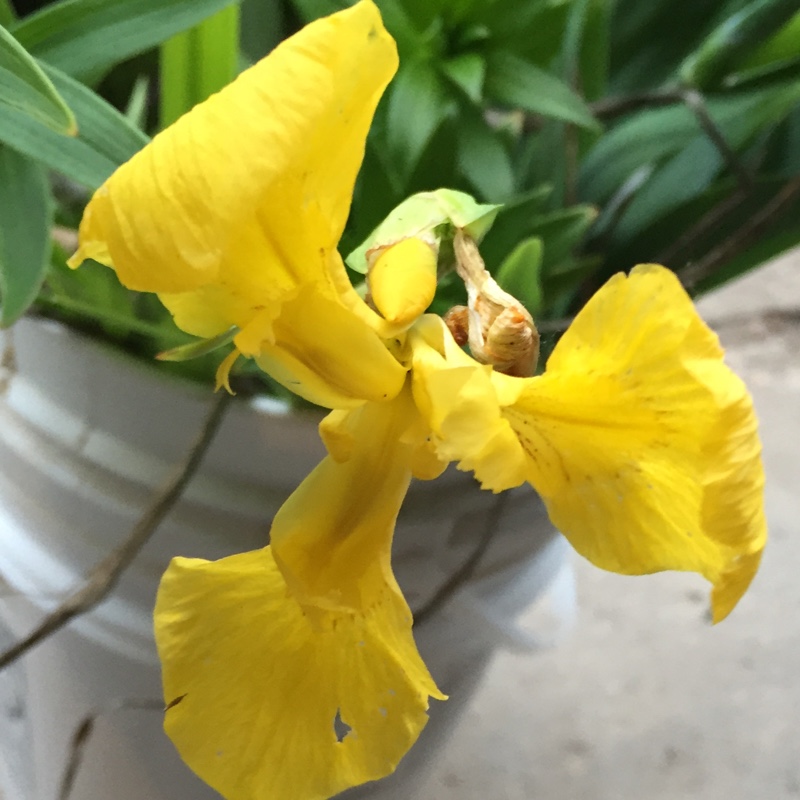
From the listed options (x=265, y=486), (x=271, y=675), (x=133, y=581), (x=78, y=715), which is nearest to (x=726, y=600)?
(x=271, y=675)

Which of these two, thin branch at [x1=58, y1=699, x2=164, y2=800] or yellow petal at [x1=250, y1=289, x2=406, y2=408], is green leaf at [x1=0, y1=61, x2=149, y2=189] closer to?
yellow petal at [x1=250, y1=289, x2=406, y2=408]

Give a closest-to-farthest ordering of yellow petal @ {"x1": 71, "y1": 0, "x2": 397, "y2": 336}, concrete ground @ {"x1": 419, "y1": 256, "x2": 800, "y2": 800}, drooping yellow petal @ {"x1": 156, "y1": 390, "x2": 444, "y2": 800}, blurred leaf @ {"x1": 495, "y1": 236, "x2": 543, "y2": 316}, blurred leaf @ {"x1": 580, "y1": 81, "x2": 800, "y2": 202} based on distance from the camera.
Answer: yellow petal @ {"x1": 71, "y1": 0, "x2": 397, "y2": 336} < drooping yellow petal @ {"x1": 156, "y1": 390, "x2": 444, "y2": 800} < blurred leaf @ {"x1": 495, "y1": 236, "x2": 543, "y2": 316} < blurred leaf @ {"x1": 580, "y1": 81, "x2": 800, "y2": 202} < concrete ground @ {"x1": 419, "y1": 256, "x2": 800, "y2": 800}

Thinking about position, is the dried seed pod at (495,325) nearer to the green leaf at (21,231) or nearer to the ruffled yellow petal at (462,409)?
the ruffled yellow petal at (462,409)

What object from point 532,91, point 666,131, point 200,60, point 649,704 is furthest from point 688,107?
point 649,704

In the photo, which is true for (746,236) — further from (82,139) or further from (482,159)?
(82,139)

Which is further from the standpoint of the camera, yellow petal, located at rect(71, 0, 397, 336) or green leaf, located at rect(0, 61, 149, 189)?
green leaf, located at rect(0, 61, 149, 189)

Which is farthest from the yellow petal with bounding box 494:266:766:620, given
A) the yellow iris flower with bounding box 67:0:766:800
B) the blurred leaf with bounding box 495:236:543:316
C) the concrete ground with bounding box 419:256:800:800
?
the concrete ground with bounding box 419:256:800:800
